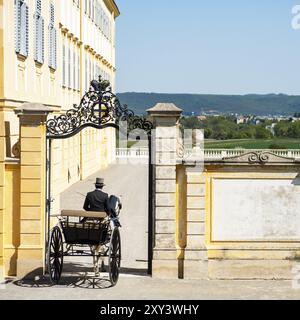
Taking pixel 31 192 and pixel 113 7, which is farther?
pixel 113 7

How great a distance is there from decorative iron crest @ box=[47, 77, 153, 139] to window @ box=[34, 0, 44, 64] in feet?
Result: 18.8

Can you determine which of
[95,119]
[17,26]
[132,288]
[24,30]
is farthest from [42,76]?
[132,288]

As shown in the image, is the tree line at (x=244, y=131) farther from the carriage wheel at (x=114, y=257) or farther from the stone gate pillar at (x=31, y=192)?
the carriage wheel at (x=114, y=257)

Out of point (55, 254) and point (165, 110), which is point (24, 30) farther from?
point (55, 254)

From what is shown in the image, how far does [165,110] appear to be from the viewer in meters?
15.6

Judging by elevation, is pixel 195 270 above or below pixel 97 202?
below

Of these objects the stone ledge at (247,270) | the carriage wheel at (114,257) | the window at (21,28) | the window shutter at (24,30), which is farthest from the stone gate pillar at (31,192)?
the window shutter at (24,30)

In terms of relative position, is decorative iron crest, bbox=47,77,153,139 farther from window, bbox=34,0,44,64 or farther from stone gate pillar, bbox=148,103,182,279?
window, bbox=34,0,44,64

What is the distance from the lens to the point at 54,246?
1479cm

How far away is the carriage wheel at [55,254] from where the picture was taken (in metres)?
14.6

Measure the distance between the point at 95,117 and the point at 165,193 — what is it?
2.00 metres

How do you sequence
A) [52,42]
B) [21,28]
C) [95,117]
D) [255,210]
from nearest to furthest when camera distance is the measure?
[255,210] → [95,117] → [21,28] → [52,42]

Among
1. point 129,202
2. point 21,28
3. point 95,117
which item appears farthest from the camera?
point 129,202

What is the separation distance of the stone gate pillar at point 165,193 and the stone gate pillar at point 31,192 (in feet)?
6.91
